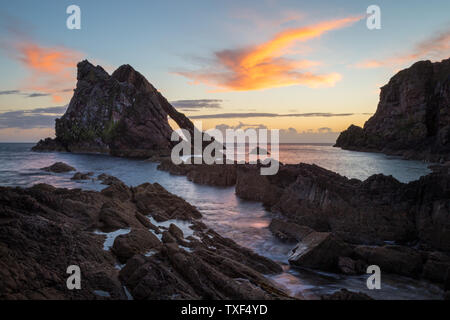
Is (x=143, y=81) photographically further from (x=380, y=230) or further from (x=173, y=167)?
(x=380, y=230)

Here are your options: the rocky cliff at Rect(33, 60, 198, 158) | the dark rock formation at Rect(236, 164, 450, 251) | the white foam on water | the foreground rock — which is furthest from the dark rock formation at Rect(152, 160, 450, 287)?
the rocky cliff at Rect(33, 60, 198, 158)

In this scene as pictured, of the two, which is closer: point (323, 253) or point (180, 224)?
point (323, 253)

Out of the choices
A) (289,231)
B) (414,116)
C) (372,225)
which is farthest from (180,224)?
(414,116)

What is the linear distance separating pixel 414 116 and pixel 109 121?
372 ft

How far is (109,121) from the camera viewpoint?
105 meters

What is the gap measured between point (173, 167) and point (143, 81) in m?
95.0

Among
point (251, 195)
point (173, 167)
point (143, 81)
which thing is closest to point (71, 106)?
point (143, 81)

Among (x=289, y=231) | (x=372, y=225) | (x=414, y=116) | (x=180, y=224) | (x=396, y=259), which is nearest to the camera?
(x=396, y=259)

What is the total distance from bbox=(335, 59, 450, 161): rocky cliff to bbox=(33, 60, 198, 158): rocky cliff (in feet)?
272

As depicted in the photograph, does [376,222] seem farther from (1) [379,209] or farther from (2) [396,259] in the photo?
(2) [396,259]

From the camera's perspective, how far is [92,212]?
32.6 feet

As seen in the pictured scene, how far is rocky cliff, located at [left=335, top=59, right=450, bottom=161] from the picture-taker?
8356 cm

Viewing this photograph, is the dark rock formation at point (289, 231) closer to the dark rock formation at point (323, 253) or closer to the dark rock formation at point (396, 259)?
the dark rock formation at point (323, 253)
